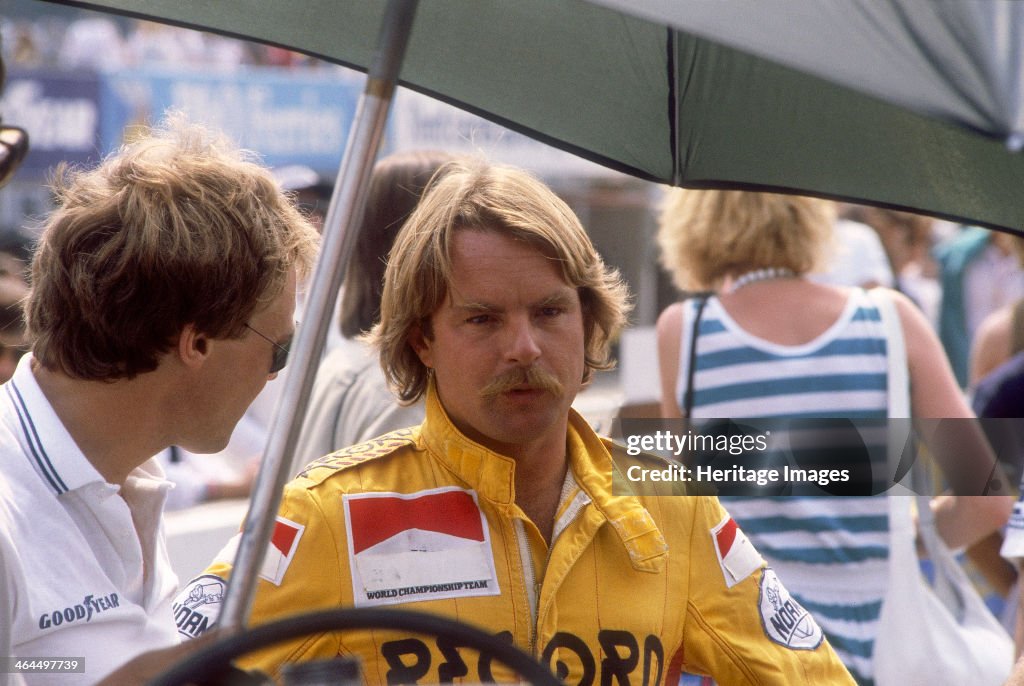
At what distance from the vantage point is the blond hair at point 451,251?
5.79 feet

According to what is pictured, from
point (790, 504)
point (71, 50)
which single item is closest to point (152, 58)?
point (71, 50)

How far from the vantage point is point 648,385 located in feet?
11.5

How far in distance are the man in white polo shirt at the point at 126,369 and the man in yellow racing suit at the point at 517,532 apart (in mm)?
152

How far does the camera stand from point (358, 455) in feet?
5.86

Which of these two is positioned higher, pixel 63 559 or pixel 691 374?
pixel 691 374

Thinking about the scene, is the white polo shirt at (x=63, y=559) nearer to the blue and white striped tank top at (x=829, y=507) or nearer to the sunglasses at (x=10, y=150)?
the sunglasses at (x=10, y=150)

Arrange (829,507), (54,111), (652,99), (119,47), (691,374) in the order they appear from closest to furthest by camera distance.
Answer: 1. (652,99)
2. (829,507)
3. (691,374)
4. (54,111)
5. (119,47)

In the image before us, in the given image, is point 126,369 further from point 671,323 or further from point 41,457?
point 671,323

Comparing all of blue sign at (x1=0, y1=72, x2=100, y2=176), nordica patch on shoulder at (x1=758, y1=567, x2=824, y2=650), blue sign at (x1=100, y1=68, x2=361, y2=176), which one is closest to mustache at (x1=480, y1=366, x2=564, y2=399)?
nordica patch on shoulder at (x1=758, y1=567, x2=824, y2=650)

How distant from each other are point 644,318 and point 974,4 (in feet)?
10.7

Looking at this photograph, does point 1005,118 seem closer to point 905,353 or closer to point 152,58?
point 905,353

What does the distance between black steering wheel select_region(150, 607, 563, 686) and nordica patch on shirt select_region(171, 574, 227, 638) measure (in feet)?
2.15

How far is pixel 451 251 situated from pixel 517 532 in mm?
437

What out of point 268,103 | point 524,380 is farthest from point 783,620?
point 268,103
